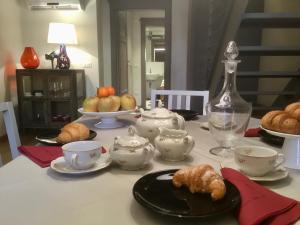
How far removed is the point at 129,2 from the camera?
454cm

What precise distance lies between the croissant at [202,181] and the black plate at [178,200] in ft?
0.04

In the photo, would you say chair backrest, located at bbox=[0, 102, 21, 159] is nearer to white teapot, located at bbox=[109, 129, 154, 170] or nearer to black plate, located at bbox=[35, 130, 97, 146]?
black plate, located at bbox=[35, 130, 97, 146]

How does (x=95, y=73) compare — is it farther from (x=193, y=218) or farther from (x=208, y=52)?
(x=193, y=218)

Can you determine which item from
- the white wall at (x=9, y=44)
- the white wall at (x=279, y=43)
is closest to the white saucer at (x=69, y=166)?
the white wall at (x=279, y=43)

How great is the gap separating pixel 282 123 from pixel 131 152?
48cm

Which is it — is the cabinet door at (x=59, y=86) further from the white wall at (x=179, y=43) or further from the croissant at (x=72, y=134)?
the croissant at (x=72, y=134)

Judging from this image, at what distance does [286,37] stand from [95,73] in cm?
268

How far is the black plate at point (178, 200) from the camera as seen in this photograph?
583 mm

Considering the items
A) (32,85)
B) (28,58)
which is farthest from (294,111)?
(32,85)

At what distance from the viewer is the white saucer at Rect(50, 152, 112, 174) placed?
0.83 metres

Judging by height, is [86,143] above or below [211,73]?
below

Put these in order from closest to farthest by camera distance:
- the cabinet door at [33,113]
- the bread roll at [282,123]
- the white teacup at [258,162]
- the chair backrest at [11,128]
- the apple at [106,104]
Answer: the white teacup at [258,162]
the bread roll at [282,123]
the chair backrest at [11,128]
the apple at [106,104]
the cabinet door at [33,113]

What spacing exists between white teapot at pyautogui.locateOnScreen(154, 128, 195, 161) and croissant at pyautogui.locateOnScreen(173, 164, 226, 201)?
218 millimetres

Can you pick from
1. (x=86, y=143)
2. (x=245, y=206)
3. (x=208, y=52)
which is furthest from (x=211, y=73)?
(x=245, y=206)
